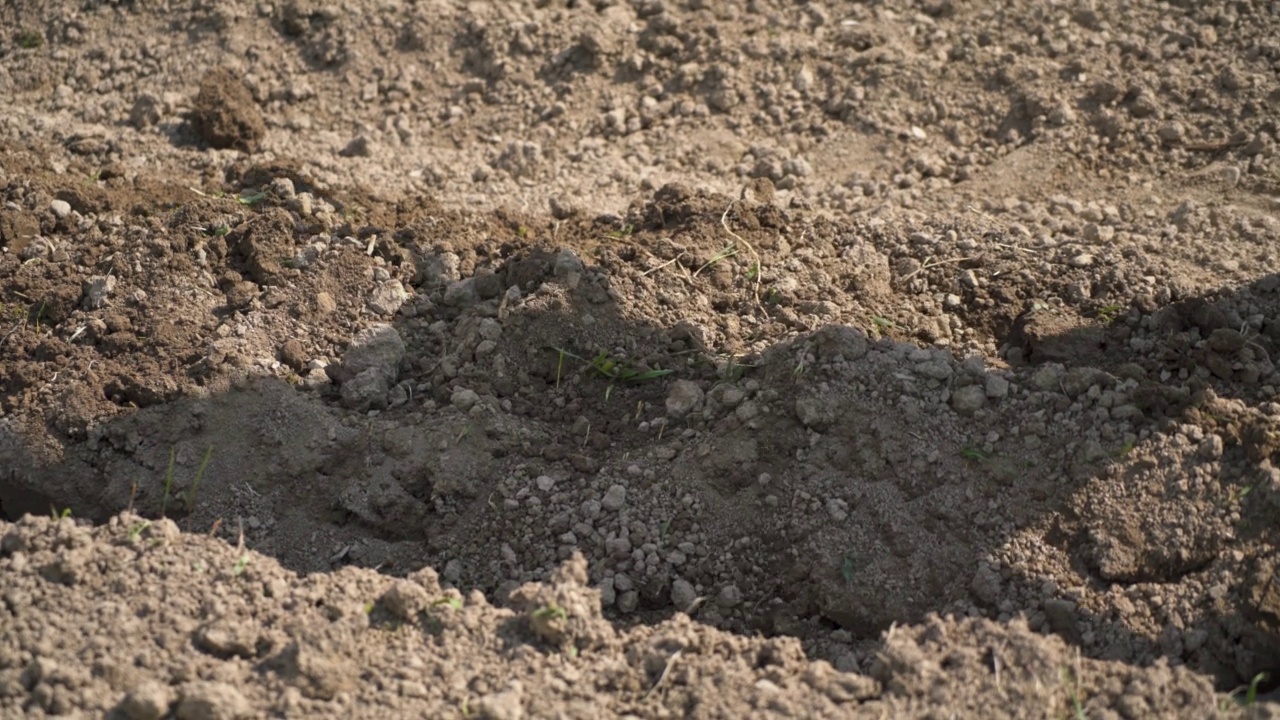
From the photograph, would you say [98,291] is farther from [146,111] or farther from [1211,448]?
[1211,448]

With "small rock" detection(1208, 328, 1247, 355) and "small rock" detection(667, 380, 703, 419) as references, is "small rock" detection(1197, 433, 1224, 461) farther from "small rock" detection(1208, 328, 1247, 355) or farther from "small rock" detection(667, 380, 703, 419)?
"small rock" detection(667, 380, 703, 419)

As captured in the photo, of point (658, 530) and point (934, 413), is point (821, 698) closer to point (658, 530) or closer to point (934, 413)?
point (658, 530)


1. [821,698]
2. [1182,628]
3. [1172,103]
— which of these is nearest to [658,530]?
[821,698]

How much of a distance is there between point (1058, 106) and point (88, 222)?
3989mm

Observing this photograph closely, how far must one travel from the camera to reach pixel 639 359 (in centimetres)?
432

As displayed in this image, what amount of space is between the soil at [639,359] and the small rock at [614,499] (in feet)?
0.14

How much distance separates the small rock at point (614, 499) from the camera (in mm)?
3883

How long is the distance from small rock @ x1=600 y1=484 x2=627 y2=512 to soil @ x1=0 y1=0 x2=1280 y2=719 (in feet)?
0.14

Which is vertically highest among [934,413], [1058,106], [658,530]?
[1058,106]

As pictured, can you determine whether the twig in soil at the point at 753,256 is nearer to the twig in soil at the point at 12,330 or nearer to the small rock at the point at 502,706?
the small rock at the point at 502,706

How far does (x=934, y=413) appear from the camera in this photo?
396 cm

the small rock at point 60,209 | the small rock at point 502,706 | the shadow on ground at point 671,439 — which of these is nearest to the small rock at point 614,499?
the shadow on ground at point 671,439

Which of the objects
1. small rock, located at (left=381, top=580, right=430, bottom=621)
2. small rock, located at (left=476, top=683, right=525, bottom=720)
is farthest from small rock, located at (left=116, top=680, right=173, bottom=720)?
small rock, located at (left=476, top=683, right=525, bottom=720)

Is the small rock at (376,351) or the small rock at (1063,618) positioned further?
the small rock at (376,351)
